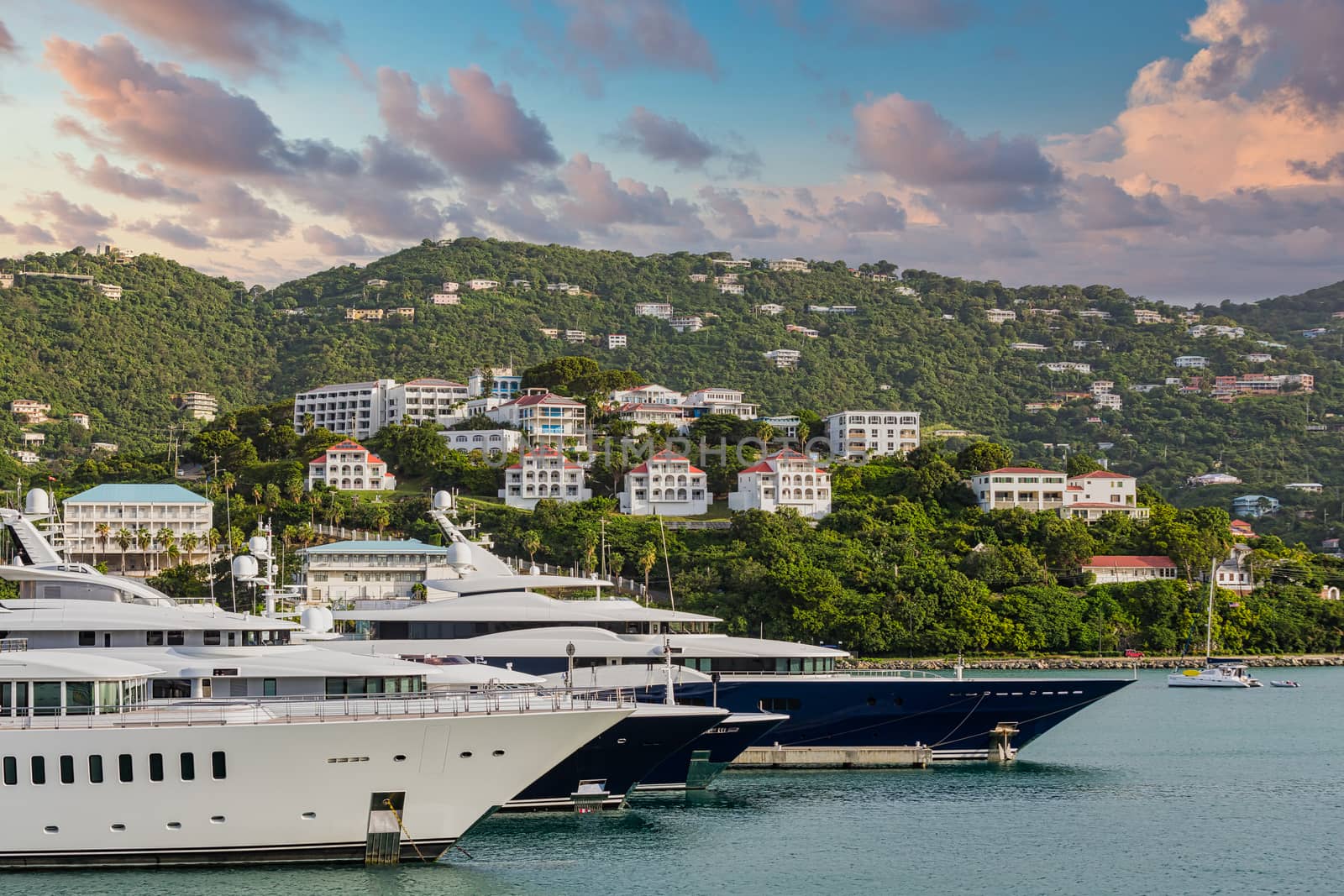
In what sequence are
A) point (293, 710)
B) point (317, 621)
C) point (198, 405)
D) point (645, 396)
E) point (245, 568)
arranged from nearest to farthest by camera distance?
1. point (293, 710)
2. point (317, 621)
3. point (245, 568)
4. point (645, 396)
5. point (198, 405)

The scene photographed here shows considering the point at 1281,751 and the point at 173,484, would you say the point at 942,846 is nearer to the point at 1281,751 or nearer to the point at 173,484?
the point at 1281,751

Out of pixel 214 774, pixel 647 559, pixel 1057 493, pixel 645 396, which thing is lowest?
pixel 214 774

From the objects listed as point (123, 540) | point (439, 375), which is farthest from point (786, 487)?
point (439, 375)

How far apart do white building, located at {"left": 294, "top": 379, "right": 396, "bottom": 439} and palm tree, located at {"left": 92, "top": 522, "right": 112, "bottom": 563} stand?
32.0 meters

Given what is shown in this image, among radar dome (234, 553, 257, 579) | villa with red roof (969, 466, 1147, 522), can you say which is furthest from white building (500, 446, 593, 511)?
radar dome (234, 553, 257, 579)

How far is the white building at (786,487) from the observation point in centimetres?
9725

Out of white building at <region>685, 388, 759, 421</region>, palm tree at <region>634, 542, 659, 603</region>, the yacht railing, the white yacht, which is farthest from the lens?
white building at <region>685, 388, 759, 421</region>

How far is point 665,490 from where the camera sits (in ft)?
324

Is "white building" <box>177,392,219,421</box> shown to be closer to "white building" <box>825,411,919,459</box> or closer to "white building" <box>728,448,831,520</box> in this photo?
"white building" <box>825,411,919,459</box>

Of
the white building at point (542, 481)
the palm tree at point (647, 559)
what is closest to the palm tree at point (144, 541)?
the white building at point (542, 481)

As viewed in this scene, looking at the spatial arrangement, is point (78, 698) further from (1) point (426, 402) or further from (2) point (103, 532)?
(1) point (426, 402)

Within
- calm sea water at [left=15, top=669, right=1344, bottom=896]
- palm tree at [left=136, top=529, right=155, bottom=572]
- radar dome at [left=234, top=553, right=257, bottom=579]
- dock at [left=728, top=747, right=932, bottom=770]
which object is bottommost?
calm sea water at [left=15, top=669, right=1344, bottom=896]

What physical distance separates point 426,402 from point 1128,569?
2194 inches

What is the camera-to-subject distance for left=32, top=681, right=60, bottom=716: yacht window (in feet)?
84.5
